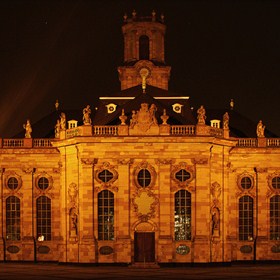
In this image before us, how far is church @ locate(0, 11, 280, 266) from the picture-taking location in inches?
2584

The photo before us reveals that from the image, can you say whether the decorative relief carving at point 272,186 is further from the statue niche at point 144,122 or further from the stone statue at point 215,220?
the statue niche at point 144,122

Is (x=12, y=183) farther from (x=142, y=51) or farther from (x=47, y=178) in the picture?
(x=142, y=51)

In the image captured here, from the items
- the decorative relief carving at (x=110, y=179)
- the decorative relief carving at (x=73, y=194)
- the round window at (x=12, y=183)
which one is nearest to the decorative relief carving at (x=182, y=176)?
the decorative relief carving at (x=110, y=179)

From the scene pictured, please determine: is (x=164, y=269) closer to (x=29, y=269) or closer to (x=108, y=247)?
(x=108, y=247)

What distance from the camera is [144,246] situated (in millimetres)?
65812

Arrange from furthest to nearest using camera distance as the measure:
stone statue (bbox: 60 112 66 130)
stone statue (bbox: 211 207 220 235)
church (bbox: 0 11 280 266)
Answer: stone statue (bbox: 60 112 66 130) → stone statue (bbox: 211 207 220 235) → church (bbox: 0 11 280 266)

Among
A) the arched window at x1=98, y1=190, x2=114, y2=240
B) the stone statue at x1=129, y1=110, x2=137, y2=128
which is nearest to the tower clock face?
the stone statue at x1=129, y1=110, x2=137, y2=128

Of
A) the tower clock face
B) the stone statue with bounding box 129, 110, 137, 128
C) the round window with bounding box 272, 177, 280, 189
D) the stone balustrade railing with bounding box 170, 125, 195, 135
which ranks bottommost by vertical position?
the round window with bounding box 272, 177, 280, 189

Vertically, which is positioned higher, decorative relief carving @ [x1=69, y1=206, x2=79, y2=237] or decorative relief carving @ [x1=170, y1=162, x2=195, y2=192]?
decorative relief carving @ [x1=170, y1=162, x2=195, y2=192]

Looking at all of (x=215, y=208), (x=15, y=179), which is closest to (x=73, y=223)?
(x=15, y=179)

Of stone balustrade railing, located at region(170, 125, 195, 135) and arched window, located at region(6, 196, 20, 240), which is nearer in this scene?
stone balustrade railing, located at region(170, 125, 195, 135)

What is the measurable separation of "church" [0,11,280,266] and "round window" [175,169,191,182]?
79 millimetres

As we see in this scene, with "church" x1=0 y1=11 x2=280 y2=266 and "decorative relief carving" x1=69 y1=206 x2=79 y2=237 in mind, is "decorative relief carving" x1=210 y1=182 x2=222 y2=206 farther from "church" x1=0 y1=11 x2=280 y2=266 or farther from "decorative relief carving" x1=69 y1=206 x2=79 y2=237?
"decorative relief carving" x1=69 y1=206 x2=79 y2=237

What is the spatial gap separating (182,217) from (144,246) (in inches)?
136
